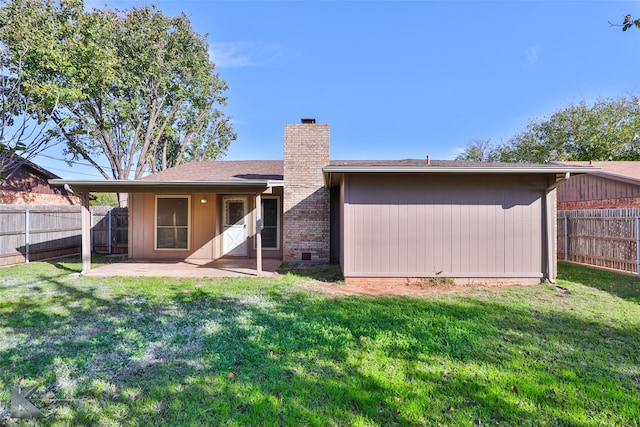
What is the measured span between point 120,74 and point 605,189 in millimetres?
20826

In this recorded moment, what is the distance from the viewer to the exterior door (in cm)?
948

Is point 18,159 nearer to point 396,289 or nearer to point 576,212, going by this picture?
point 396,289

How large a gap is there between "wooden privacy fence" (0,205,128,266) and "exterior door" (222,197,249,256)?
4389 mm

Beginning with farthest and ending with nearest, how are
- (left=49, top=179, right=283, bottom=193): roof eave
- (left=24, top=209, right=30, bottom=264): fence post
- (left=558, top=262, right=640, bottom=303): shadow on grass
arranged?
(left=24, top=209, right=30, bottom=264): fence post
(left=49, top=179, right=283, bottom=193): roof eave
(left=558, top=262, right=640, bottom=303): shadow on grass

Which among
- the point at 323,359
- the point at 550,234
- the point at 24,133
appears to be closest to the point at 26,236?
the point at 24,133

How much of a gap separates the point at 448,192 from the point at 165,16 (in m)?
16.7

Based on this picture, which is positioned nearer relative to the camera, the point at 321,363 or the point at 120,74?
the point at 321,363

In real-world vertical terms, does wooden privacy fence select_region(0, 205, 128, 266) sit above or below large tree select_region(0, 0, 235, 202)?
below

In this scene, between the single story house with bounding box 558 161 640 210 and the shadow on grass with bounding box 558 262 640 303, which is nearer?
the shadow on grass with bounding box 558 262 640 303

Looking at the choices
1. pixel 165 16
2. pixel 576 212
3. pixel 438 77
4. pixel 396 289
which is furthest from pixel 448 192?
pixel 165 16

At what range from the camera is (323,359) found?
2930mm

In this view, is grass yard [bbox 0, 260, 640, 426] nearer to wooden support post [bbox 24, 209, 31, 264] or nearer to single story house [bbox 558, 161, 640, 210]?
wooden support post [bbox 24, 209, 31, 264]

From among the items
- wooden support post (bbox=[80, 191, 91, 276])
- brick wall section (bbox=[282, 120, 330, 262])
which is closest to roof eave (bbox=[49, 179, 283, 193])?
wooden support post (bbox=[80, 191, 91, 276])

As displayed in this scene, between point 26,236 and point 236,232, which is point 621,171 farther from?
point 26,236
